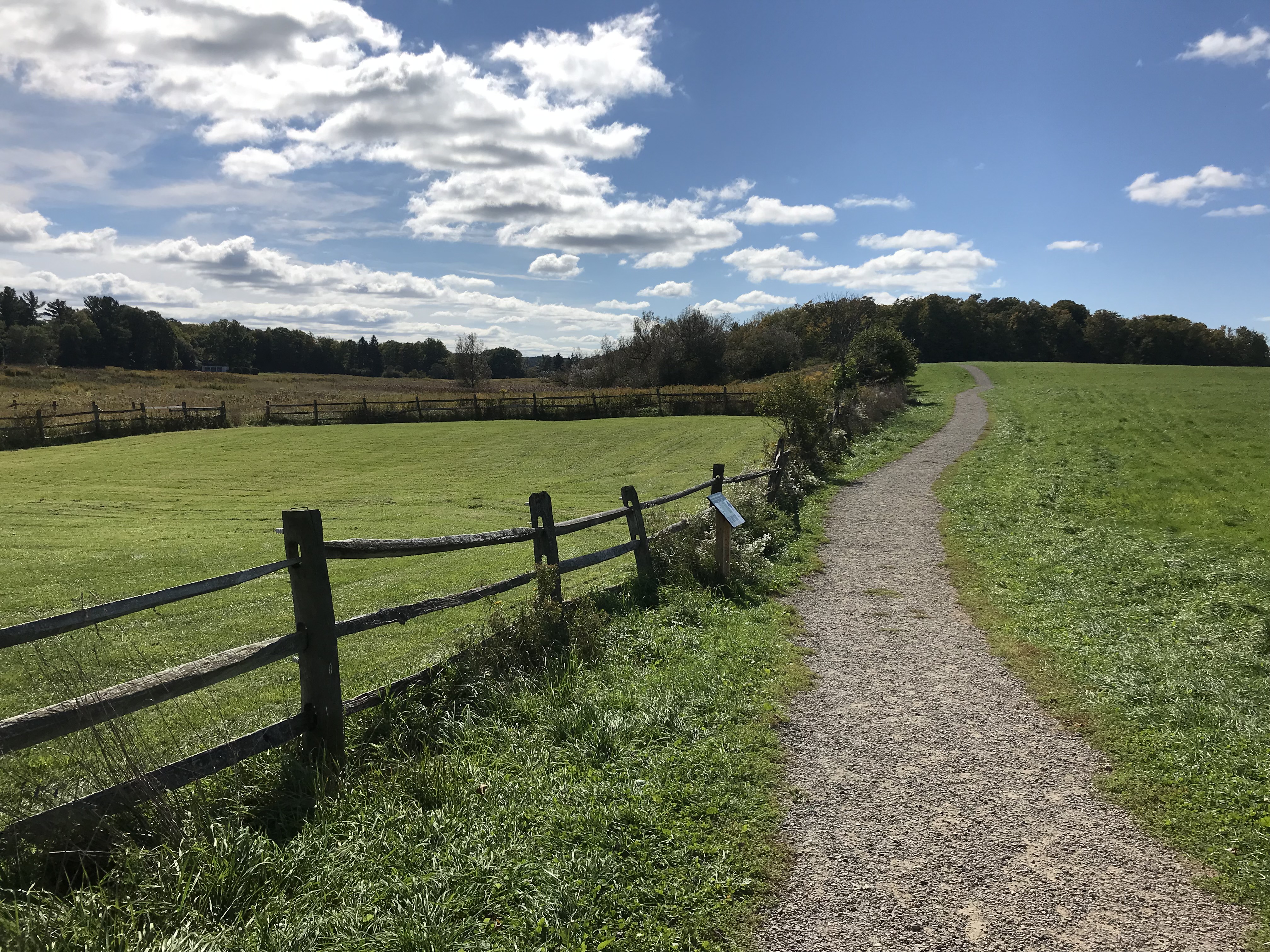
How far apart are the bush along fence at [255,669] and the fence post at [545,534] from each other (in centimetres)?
17

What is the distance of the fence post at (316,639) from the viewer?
4461 mm

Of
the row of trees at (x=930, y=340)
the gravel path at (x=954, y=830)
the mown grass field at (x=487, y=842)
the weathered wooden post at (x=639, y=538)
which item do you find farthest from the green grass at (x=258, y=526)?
the row of trees at (x=930, y=340)

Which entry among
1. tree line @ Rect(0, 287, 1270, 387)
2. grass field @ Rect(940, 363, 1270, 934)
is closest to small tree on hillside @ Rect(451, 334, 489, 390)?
tree line @ Rect(0, 287, 1270, 387)

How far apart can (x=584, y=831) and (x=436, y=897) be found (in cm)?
92

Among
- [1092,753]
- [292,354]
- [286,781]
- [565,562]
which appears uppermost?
[292,354]

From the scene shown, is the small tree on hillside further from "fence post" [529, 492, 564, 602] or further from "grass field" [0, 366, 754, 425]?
"fence post" [529, 492, 564, 602]

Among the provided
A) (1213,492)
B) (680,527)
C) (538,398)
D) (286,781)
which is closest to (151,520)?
(680,527)

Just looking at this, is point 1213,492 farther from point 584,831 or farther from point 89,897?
point 89,897

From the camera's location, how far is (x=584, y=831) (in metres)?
4.18

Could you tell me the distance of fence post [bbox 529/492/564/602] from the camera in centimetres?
705

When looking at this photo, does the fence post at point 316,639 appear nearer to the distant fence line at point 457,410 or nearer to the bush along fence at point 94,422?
the distant fence line at point 457,410

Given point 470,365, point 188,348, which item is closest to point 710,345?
point 470,365

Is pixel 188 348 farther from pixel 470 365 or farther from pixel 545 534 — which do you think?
pixel 545 534

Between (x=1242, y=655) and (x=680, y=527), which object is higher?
(x=680, y=527)
